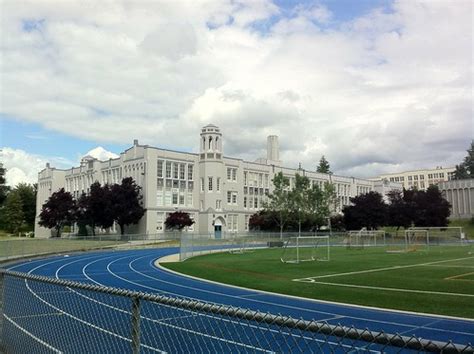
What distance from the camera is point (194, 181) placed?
8506 cm

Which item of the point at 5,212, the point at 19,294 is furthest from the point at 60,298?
the point at 5,212

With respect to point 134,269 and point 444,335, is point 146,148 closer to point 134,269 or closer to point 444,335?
point 134,269

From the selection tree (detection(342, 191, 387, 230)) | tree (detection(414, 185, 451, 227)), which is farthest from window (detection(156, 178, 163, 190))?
tree (detection(414, 185, 451, 227))

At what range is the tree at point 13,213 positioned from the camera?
362 ft

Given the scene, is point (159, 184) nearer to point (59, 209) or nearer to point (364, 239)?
point (59, 209)

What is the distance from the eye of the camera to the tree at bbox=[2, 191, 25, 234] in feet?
362

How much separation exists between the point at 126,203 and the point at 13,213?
51.9 m

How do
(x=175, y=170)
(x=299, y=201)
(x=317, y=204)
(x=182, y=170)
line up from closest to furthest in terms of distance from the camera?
(x=299, y=201)
(x=317, y=204)
(x=175, y=170)
(x=182, y=170)

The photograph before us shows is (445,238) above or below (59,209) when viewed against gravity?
below

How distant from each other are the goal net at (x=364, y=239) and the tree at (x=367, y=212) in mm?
24292

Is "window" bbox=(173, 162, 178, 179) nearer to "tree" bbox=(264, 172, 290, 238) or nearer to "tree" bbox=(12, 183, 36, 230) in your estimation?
"tree" bbox=(264, 172, 290, 238)

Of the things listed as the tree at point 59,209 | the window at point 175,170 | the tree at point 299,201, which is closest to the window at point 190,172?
the window at point 175,170

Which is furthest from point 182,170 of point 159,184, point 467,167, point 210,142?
point 467,167

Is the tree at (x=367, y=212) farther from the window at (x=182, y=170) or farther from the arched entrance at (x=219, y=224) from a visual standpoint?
the window at (x=182, y=170)
